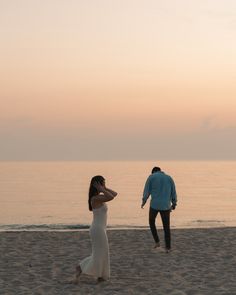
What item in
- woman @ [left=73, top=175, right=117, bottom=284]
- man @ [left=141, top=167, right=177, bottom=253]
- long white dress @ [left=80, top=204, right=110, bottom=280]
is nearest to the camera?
woman @ [left=73, top=175, right=117, bottom=284]

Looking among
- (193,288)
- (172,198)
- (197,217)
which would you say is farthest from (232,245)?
(197,217)

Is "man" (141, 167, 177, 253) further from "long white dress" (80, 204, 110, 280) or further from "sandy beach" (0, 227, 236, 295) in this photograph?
"long white dress" (80, 204, 110, 280)

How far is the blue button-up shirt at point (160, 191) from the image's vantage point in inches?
501

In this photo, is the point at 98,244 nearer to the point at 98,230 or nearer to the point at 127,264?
the point at 98,230

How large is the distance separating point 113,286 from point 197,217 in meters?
36.2

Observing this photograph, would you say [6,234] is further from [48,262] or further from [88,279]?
[88,279]

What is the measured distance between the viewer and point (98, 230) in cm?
930

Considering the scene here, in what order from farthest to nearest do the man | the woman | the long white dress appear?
the man, the long white dress, the woman

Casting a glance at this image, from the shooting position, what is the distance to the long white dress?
9273 millimetres

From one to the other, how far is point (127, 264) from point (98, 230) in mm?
2746

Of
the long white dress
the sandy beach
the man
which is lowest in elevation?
the sandy beach

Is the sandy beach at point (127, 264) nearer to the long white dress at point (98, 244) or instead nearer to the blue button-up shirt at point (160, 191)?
the long white dress at point (98, 244)

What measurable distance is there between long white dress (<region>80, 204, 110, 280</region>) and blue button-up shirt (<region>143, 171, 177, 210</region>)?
11.3ft

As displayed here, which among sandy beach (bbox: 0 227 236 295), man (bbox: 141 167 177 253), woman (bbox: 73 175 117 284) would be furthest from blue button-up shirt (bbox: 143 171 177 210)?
woman (bbox: 73 175 117 284)
